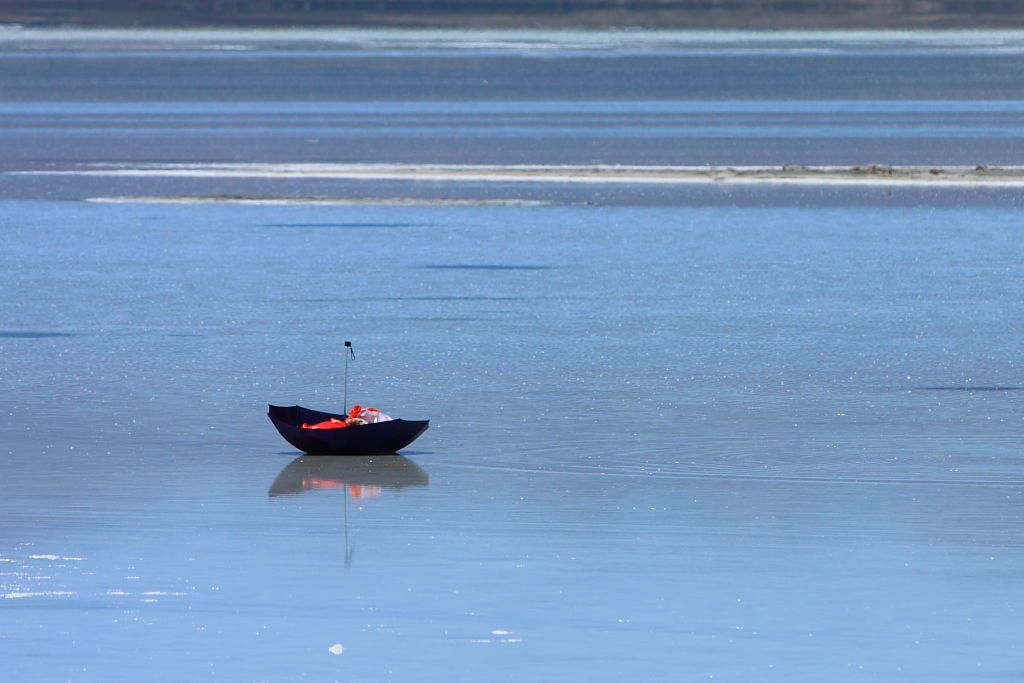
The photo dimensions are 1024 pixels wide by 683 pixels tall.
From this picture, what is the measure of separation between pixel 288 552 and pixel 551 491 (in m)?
1.63

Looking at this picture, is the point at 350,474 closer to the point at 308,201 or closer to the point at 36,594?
the point at 36,594

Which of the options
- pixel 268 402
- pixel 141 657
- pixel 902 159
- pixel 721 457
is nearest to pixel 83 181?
pixel 902 159

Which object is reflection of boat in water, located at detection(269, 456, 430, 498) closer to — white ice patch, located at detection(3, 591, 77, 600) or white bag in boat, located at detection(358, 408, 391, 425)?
white bag in boat, located at detection(358, 408, 391, 425)

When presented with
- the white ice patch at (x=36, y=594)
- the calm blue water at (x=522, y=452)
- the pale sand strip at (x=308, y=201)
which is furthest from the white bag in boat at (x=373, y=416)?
the pale sand strip at (x=308, y=201)

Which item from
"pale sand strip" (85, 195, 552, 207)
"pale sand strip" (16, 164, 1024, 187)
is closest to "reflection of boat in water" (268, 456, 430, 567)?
"pale sand strip" (85, 195, 552, 207)

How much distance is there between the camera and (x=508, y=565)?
26.8 feet

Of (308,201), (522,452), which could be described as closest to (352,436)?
(522,452)

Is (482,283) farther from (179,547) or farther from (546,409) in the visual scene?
(179,547)

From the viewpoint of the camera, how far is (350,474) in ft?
33.2

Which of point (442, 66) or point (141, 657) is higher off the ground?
point (442, 66)

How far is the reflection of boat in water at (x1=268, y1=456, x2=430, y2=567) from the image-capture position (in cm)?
973

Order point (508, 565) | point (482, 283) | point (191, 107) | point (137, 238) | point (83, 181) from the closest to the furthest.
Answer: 1. point (508, 565)
2. point (482, 283)
3. point (137, 238)
4. point (83, 181)
5. point (191, 107)

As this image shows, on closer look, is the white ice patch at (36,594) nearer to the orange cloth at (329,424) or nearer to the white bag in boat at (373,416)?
the orange cloth at (329,424)

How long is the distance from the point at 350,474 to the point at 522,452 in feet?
3.12
